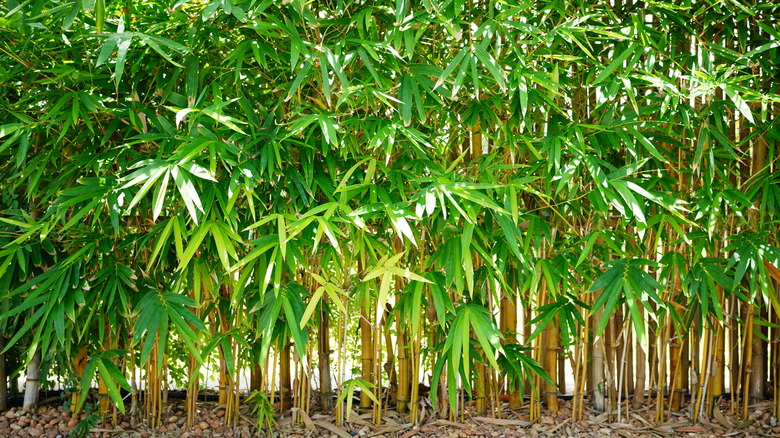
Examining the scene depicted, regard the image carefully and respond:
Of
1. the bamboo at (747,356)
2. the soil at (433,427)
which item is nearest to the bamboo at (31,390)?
the soil at (433,427)

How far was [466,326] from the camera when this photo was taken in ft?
5.97

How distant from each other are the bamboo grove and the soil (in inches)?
2.5

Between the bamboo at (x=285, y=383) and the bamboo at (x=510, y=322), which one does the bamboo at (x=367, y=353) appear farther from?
the bamboo at (x=510, y=322)

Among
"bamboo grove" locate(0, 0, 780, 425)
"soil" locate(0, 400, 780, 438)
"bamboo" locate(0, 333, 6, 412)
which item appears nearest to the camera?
"bamboo grove" locate(0, 0, 780, 425)

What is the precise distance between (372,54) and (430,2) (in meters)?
0.19

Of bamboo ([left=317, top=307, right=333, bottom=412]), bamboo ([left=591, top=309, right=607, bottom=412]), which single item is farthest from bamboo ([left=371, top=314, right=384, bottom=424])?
bamboo ([left=591, top=309, right=607, bottom=412])

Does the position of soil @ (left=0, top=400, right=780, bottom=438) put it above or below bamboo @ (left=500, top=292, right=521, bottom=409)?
below

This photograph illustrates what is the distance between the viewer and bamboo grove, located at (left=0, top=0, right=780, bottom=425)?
171 centimetres

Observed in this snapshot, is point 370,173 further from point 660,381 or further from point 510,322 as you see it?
point 660,381

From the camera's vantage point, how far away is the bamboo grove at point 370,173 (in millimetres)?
1706

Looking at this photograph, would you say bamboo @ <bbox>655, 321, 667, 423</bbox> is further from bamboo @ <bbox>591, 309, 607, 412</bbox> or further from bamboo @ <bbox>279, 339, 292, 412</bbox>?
bamboo @ <bbox>279, 339, 292, 412</bbox>

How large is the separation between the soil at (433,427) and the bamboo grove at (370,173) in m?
0.06

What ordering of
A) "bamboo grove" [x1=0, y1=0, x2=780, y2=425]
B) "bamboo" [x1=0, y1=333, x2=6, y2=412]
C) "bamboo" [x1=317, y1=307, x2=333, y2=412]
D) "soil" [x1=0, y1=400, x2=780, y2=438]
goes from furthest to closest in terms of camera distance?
1. "bamboo" [x1=0, y1=333, x2=6, y2=412]
2. "bamboo" [x1=317, y1=307, x2=333, y2=412]
3. "soil" [x1=0, y1=400, x2=780, y2=438]
4. "bamboo grove" [x1=0, y1=0, x2=780, y2=425]

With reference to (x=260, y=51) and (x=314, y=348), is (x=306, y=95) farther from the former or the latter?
(x=314, y=348)
